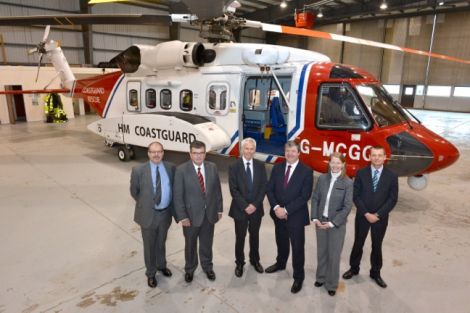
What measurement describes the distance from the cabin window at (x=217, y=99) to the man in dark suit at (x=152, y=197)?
3738 millimetres

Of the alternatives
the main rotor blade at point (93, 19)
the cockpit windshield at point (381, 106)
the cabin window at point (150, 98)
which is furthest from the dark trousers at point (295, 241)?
the cabin window at point (150, 98)

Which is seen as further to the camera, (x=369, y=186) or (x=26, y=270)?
(x=26, y=270)

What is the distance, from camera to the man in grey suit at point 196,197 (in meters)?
3.18

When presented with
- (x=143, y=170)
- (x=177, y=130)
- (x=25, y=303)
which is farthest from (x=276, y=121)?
(x=25, y=303)

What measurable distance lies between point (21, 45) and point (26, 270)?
2187cm

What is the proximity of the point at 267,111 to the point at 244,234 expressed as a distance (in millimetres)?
3577

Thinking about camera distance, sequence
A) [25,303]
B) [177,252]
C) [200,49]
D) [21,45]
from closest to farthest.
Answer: [25,303]
[177,252]
[200,49]
[21,45]

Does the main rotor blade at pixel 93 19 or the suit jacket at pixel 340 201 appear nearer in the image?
the suit jacket at pixel 340 201

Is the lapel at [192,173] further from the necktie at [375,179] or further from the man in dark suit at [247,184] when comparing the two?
the necktie at [375,179]

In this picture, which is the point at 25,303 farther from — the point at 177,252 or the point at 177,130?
the point at 177,130

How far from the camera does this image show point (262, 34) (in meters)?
35.6

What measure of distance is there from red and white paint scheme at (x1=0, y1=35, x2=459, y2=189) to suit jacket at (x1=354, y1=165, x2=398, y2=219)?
2.05m

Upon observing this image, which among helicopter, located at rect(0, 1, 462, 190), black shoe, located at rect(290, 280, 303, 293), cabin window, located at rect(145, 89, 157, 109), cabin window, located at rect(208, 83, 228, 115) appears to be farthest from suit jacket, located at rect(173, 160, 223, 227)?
cabin window, located at rect(145, 89, 157, 109)

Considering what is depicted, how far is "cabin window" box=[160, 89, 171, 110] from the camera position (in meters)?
7.84
